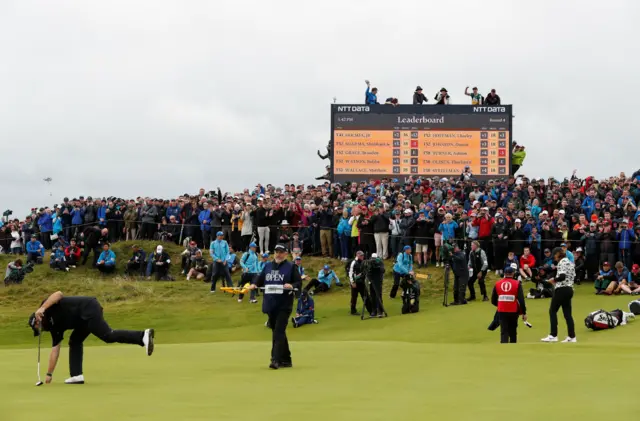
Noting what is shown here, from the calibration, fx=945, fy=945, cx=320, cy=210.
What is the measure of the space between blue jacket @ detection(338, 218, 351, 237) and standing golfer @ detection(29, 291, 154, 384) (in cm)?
2188

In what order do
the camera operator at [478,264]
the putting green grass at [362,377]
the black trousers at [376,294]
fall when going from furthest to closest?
the camera operator at [478,264], the black trousers at [376,294], the putting green grass at [362,377]

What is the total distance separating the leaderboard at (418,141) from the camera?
42.9 meters

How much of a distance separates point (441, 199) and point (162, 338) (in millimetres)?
13299

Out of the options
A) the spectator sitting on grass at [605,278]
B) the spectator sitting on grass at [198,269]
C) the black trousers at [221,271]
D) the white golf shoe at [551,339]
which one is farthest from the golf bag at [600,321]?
the spectator sitting on grass at [198,269]

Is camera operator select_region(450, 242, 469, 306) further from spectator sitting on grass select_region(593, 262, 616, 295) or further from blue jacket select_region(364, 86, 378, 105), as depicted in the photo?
blue jacket select_region(364, 86, 378, 105)

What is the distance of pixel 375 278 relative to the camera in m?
30.1

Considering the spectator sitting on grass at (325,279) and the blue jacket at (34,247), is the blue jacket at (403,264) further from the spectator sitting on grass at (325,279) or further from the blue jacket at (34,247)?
the blue jacket at (34,247)

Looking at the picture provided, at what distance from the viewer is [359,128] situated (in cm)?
4322


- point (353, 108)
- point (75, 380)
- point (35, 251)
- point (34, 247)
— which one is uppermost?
point (353, 108)

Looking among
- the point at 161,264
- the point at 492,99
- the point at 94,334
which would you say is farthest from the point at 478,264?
the point at 94,334

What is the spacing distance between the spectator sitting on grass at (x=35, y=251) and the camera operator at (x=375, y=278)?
19.0 m

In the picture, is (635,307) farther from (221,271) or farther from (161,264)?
(161,264)

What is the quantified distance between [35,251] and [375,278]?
1952 cm

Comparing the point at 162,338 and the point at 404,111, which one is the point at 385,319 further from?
the point at 404,111
